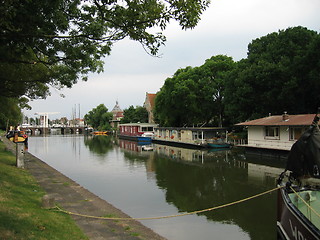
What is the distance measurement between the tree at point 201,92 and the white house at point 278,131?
15.5 meters

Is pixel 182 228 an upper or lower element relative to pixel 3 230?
lower

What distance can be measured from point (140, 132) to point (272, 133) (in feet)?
112

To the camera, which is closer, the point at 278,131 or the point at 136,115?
the point at 278,131

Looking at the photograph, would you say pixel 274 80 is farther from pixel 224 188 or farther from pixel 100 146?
pixel 100 146

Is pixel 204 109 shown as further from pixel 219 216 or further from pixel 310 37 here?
pixel 219 216

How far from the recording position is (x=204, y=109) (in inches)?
1919

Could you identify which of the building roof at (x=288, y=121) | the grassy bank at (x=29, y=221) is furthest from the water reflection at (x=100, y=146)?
the grassy bank at (x=29, y=221)

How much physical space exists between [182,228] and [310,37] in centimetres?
3174

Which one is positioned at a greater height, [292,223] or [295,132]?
[295,132]

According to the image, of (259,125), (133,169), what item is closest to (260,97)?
(259,125)

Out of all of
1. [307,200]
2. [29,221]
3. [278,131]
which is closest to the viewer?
[29,221]

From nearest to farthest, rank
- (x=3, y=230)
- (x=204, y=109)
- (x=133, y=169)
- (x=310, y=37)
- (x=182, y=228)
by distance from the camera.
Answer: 1. (x=3, y=230)
2. (x=182, y=228)
3. (x=133, y=169)
4. (x=310, y=37)
5. (x=204, y=109)

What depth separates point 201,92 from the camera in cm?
4816

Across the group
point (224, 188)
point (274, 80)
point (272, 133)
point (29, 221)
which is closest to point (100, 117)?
point (274, 80)
